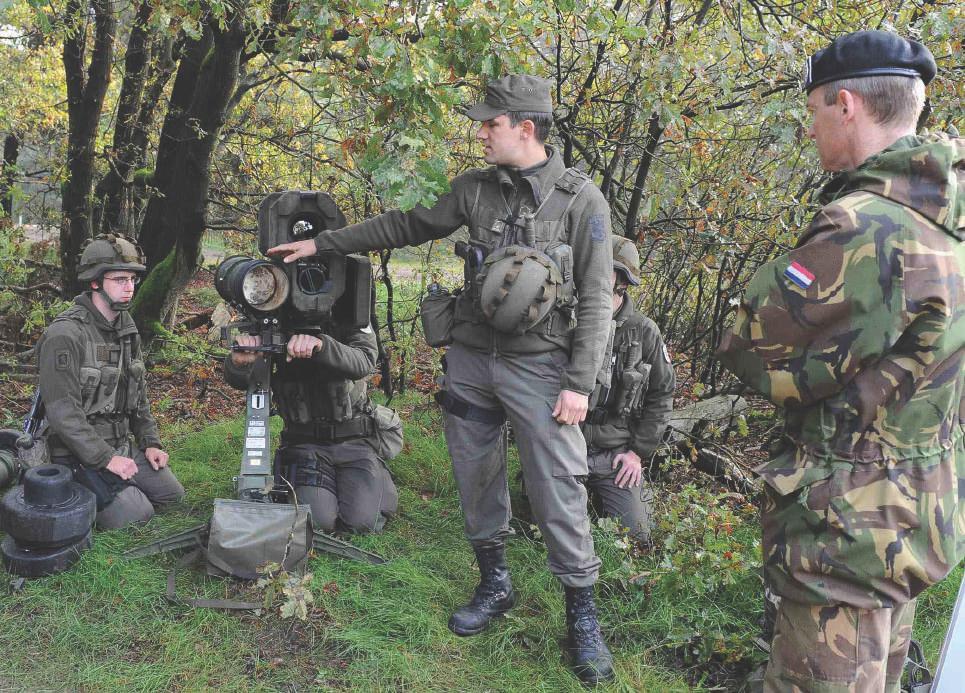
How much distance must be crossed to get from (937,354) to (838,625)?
782mm

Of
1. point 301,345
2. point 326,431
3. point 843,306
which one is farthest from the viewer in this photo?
point 326,431

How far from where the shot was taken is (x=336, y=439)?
15.8 ft

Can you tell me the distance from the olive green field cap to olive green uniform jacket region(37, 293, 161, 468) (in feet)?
9.08

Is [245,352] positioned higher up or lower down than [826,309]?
lower down

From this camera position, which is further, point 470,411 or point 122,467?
point 122,467

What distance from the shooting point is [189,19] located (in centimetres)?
432

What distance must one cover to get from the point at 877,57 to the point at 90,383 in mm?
4296

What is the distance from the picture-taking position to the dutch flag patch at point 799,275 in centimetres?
211

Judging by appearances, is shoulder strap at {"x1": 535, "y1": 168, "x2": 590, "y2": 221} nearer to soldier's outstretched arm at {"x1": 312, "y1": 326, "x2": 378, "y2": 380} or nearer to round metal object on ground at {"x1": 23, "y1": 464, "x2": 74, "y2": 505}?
soldier's outstretched arm at {"x1": 312, "y1": 326, "x2": 378, "y2": 380}

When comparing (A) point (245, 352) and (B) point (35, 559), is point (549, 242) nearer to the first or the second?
(A) point (245, 352)

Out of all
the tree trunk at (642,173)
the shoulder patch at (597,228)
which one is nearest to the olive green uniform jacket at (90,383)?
the shoulder patch at (597,228)

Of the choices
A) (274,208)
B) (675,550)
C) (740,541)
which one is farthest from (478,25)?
(740,541)

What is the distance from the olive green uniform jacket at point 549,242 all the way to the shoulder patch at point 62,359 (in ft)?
7.99

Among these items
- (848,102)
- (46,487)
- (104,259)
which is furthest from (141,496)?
(848,102)
